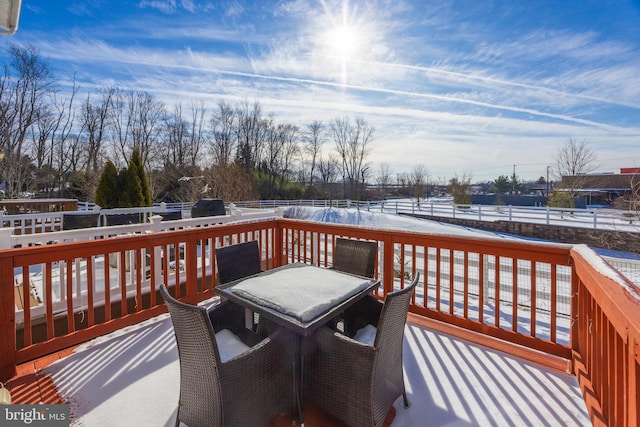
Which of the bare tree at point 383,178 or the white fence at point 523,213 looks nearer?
the white fence at point 523,213

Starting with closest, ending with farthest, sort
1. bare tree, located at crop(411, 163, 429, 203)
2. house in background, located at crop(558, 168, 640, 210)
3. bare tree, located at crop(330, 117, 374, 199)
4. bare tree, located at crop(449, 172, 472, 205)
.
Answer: house in background, located at crop(558, 168, 640, 210)
bare tree, located at crop(449, 172, 472, 205)
bare tree, located at crop(330, 117, 374, 199)
bare tree, located at crop(411, 163, 429, 203)

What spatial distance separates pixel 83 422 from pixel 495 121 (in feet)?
56.3

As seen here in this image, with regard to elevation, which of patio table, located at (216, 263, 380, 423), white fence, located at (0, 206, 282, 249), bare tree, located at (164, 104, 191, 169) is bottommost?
patio table, located at (216, 263, 380, 423)

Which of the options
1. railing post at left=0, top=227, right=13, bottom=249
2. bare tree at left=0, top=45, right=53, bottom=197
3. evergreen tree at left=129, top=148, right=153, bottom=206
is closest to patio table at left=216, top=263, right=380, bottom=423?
railing post at left=0, top=227, right=13, bottom=249

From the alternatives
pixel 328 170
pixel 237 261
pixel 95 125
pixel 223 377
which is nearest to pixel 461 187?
pixel 328 170

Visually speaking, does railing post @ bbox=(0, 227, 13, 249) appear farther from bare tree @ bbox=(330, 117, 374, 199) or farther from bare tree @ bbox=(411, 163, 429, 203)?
bare tree @ bbox=(411, 163, 429, 203)

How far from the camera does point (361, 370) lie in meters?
1.54

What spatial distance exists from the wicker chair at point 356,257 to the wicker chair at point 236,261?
0.77m

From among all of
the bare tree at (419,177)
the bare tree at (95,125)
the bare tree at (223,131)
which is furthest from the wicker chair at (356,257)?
the bare tree at (419,177)

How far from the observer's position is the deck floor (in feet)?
6.01

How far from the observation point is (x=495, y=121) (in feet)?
47.5

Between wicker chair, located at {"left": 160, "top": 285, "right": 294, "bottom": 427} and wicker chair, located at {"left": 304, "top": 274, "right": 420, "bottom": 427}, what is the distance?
0.19m

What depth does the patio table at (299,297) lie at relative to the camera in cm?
160

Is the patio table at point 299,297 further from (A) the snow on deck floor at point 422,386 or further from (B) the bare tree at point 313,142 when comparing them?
(B) the bare tree at point 313,142
